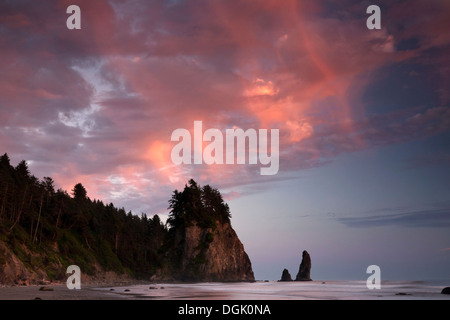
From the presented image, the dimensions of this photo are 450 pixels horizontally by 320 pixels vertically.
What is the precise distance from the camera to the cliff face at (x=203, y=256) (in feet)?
445

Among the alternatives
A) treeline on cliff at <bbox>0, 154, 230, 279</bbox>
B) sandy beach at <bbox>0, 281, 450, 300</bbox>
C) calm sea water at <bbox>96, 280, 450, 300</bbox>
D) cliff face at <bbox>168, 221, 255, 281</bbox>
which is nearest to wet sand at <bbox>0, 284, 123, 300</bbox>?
sandy beach at <bbox>0, 281, 450, 300</bbox>

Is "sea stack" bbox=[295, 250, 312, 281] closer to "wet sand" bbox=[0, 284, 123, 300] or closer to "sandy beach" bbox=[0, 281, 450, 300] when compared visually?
"sandy beach" bbox=[0, 281, 450, 300]

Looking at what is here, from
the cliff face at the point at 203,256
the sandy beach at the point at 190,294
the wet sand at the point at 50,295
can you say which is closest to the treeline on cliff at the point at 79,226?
the cliff face at the point at 203,256

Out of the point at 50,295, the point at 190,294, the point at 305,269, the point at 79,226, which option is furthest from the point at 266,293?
the point at 305,269

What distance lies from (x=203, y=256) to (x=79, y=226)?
45108mm

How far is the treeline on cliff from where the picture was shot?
278ft

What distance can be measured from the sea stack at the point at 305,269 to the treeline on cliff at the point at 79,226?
6431 centimetres

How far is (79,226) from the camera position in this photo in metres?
119

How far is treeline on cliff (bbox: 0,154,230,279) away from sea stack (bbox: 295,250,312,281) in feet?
211

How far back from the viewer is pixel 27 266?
74688 mm

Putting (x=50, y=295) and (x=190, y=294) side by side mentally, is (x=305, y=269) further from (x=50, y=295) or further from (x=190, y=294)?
(x=50, y=295)

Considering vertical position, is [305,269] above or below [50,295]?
below
